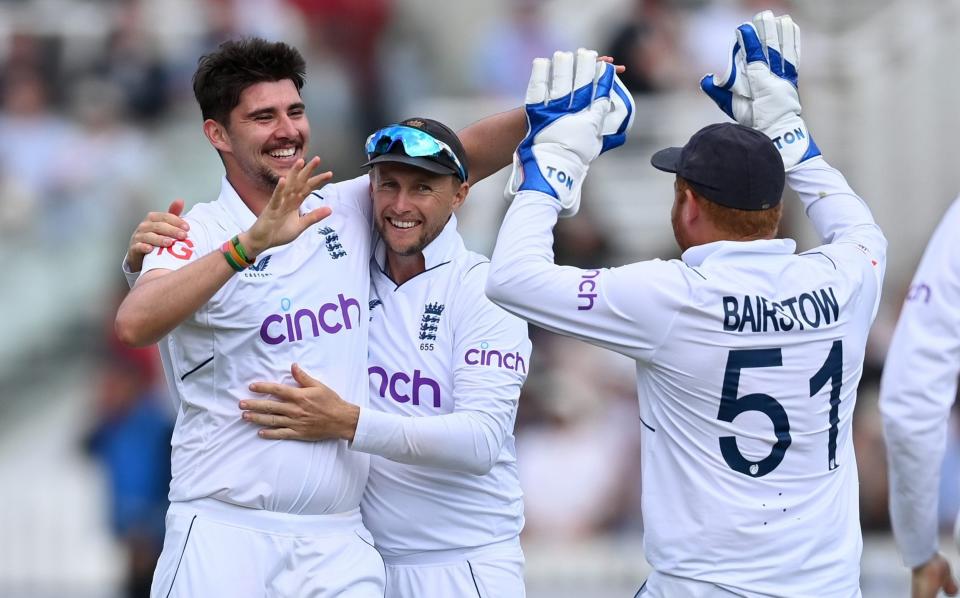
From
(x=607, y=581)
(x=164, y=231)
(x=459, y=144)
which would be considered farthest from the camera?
(x=607, y=581)

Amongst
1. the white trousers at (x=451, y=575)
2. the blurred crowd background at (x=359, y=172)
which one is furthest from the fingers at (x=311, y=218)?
the blurred crowd background at (x=359, y=172)

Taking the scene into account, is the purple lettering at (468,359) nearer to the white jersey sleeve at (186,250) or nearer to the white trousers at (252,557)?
the white trousers at (252,557)

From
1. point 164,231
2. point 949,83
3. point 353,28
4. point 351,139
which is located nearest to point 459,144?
point 164,231

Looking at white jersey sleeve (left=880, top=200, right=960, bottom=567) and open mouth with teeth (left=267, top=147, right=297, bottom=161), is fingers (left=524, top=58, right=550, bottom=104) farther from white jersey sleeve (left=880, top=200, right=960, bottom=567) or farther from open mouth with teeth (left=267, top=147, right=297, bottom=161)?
white jersey sleeve (left=880, top=200, right=960, bottom=567)

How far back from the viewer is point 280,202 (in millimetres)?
4688

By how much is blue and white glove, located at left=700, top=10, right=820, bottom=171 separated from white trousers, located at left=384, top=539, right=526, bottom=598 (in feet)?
5.39

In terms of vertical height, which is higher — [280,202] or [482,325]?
[280,202]

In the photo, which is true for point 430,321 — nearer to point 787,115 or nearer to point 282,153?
point 282,153

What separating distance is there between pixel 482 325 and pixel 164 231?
43.5 inches

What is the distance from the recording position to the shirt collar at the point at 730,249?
4.62 metres

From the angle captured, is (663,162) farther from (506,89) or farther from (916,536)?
(506,89)

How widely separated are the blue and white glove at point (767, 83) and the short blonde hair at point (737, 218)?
477 millimetres

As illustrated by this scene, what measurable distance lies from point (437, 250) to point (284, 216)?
87cm

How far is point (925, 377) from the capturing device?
537 cm
